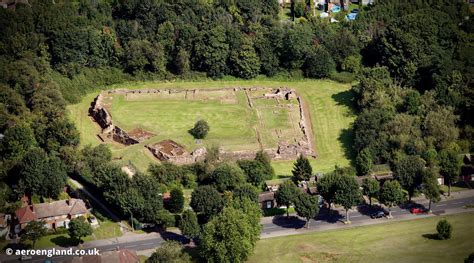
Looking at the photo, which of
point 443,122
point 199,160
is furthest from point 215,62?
point 443,122

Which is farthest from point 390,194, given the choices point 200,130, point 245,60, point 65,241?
point 245,60

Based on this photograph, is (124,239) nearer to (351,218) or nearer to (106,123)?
(351,218)

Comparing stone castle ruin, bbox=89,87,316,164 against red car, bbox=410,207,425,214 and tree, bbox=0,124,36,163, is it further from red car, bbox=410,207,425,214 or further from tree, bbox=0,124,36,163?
red car, bbox=410,207,425,214

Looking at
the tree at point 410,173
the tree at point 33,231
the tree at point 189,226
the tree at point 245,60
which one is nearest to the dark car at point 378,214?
the tree at point 410,173

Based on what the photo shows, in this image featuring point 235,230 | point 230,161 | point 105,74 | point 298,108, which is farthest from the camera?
point 105,74

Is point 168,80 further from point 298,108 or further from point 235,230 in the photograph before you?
point 235,230

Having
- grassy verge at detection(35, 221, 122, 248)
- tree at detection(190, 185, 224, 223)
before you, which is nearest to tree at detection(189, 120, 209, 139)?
tree at detection(190, 185, 224, 223)

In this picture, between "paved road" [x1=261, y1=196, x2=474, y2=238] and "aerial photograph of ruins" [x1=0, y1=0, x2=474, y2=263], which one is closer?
"aerial photograph of ruins" [x1=0, y1=0, x2=474, y2=263]
